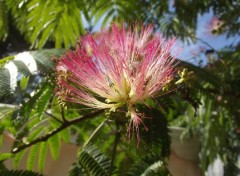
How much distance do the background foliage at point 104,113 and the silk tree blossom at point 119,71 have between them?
0.21 feet

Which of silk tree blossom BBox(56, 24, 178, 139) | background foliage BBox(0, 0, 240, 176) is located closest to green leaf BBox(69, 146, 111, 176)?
background foliage BBox(0, 0, 240, 176)

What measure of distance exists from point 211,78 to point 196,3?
1.53 meters

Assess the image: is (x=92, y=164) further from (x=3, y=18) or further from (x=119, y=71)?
(x=3, y=18)

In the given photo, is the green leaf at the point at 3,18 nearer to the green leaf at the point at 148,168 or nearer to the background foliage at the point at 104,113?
the background foliage at the point at 104,113

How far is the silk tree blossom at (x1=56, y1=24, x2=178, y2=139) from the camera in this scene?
0.90 metres

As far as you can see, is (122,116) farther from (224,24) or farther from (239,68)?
(224,24)

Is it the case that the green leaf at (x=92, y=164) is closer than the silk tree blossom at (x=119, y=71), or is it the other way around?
the silk tree blossom at (x=119, y=71)

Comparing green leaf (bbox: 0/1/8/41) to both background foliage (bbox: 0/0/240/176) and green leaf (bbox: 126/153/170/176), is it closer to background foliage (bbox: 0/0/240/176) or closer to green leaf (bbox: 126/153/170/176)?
background foliage (bbox: 0/0/240/176)

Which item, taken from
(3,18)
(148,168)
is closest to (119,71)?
(148,168)

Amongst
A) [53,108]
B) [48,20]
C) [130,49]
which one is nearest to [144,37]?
[130,49]

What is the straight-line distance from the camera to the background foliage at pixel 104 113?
1197 mm

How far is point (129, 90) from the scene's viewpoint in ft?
3.09

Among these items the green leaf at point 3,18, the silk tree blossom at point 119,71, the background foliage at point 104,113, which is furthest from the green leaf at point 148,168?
the green leaf at point 3,18

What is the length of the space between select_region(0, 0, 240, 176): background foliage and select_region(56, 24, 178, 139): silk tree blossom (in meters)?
0.06
